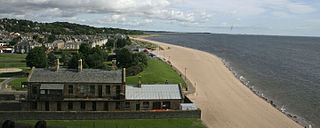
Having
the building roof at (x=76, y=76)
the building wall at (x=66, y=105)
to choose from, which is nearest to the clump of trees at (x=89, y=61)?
the building roof at (x=76, y=76)

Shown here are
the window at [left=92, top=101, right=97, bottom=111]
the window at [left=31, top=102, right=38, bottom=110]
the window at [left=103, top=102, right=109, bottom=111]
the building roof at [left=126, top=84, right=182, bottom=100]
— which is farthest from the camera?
the building roof at [left=126, top=84, right=182, bottom=100]

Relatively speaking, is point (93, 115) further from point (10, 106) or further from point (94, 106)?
point (10, 106)

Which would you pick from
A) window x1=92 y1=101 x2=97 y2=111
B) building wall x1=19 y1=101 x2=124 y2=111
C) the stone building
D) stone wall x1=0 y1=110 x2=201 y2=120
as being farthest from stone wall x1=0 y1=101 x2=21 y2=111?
window x1=92 y1=101 x2=97 y2=111

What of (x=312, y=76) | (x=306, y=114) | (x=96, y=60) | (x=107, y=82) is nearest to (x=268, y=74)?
(x=312, y=76)

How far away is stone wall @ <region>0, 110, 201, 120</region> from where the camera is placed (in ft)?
103

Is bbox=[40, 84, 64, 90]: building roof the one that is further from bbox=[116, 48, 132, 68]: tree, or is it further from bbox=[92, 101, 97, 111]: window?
bbox=[116, 48, 132, 68]: tree

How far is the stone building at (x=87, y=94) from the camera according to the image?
112 ft

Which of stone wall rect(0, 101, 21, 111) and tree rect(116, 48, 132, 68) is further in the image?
tree rect(116, 48, 132, 68)

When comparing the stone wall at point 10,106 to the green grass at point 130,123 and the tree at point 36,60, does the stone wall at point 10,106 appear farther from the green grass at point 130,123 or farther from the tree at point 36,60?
the tree at point 36,60

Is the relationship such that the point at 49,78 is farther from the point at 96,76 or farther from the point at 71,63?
the point at 71,63

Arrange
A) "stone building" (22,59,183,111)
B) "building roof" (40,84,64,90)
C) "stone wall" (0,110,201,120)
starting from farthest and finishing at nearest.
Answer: "stone building" (22,59,183,111) < "building roof" (40,84,64,90) < "stone wall" (0,110,201,120)

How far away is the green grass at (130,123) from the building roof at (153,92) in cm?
381

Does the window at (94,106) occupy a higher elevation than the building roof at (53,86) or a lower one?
lower

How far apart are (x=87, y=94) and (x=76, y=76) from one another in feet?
9.17
